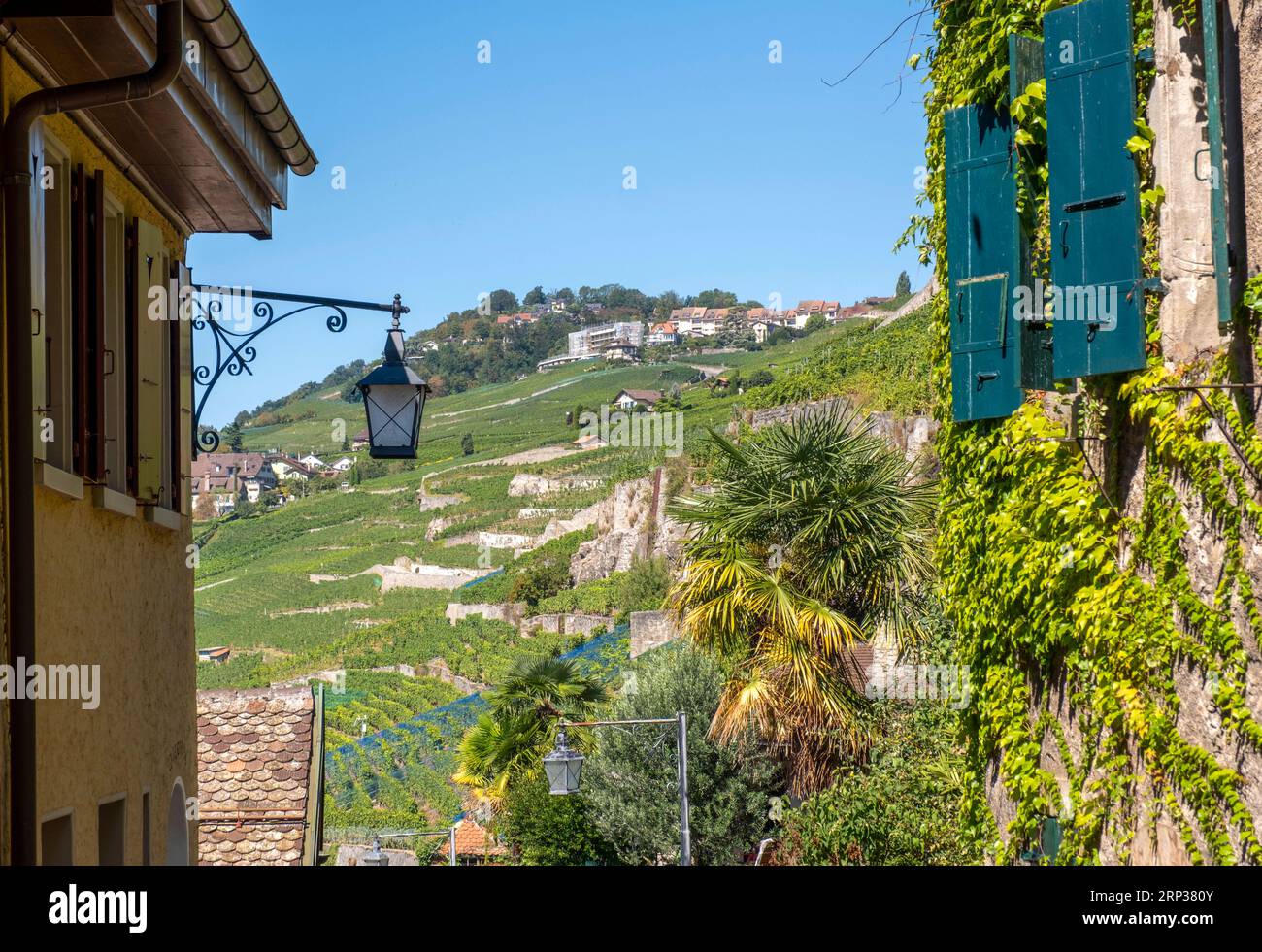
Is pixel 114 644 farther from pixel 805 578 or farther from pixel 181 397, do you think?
pixel 805 578

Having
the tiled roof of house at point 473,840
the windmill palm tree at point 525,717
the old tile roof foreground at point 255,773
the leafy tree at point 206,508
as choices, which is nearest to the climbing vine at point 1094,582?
the old tile roof foreground at point 255,773

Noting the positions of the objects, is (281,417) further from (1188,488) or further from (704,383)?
(1188,488)

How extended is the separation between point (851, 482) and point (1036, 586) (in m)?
9.27

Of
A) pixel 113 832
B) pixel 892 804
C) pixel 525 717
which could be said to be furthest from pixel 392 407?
pixel 525 717

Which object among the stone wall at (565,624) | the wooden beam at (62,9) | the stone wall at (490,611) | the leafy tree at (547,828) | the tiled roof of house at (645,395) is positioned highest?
the tiled roof of house at (645,395)

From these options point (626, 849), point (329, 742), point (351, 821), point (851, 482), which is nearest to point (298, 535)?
point (329, 742)

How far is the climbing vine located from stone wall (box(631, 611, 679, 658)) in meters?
30.4

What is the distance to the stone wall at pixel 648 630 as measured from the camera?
125 feet

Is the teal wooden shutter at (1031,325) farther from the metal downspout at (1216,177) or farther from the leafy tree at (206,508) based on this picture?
the leafy tree at (206,508)

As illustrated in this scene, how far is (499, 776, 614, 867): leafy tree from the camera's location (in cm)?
2458

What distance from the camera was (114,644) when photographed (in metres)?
6.09

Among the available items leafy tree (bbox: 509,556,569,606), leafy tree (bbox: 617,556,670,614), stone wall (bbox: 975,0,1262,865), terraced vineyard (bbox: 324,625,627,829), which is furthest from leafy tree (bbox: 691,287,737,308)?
stone wall (bbox: 975,0,1262,865)

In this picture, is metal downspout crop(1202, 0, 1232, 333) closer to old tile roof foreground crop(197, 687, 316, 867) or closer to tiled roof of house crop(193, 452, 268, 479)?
old tile roof foreground crop(197, 687, 316, 867)

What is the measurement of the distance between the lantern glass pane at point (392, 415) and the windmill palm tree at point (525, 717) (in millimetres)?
17273
